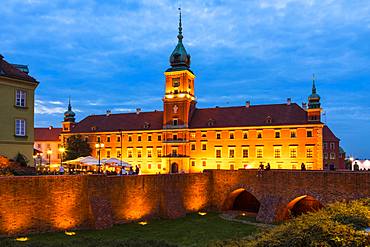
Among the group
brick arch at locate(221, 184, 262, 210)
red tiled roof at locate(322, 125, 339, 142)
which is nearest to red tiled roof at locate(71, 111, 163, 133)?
brick arch at locate(221, 184, 262, 210)

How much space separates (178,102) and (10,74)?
38561 millimetres

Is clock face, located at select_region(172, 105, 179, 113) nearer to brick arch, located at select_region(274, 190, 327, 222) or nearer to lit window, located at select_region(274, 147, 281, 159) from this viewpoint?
lit window, located at select_region(274, 147, 281, 159)

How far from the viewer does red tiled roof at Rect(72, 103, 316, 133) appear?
62.9 metres

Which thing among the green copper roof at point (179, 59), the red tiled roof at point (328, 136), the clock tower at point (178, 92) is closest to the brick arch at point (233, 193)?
the clock tower at point (178, 92)

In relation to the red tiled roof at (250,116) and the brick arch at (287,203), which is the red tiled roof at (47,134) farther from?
the brick arch at (287,203)

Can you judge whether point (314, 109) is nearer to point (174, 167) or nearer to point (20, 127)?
point (174, 167)

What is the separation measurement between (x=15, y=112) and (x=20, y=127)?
1.49 metres

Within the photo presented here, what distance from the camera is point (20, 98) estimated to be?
34.8 m

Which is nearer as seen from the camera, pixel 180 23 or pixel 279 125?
pixel 279 125

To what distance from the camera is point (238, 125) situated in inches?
2549

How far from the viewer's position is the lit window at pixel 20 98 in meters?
34.5

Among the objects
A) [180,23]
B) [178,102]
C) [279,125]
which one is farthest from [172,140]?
[180,23]

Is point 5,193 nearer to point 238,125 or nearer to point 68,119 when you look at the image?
point 238,125

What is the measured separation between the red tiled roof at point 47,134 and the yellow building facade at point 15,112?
2412 inches
